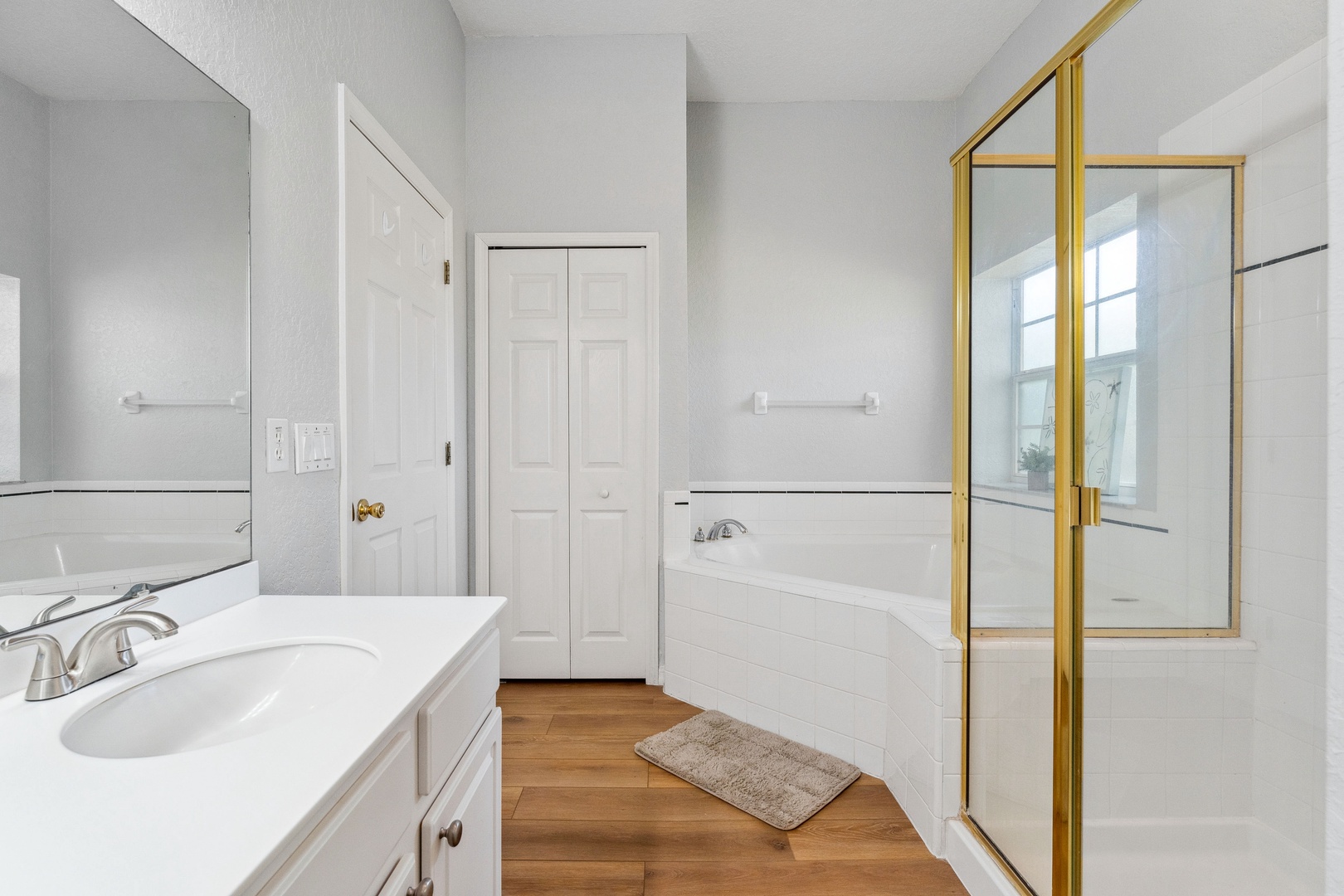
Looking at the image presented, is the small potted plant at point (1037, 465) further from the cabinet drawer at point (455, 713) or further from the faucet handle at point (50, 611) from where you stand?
the faucet handle at point (50, 611)

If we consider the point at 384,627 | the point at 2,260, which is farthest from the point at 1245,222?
the point at 2,260

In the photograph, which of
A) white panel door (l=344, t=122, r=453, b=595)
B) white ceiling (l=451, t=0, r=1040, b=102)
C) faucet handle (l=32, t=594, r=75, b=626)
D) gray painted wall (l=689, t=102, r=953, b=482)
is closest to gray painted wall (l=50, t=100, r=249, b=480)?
faucet handle (l=32, t=594, r=75, b=626)

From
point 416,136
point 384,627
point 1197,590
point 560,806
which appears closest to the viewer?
point 1197,590

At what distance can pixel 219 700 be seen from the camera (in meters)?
0.85

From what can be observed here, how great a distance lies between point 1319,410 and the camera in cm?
66

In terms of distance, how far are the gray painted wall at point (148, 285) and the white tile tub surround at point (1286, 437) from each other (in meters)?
1.50

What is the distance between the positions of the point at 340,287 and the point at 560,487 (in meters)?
1.30

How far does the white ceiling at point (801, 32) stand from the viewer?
2471 millimetres

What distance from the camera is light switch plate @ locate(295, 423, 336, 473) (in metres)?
1.37

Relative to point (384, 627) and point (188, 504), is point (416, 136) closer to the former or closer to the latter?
point (188, 504)

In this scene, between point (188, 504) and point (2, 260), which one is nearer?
point (2, 260)

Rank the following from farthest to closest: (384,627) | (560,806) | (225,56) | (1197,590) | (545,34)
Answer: (545,34)
(560,806)
(225,56)
(384,627)
(1197,590)

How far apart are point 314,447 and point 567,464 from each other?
1.30m

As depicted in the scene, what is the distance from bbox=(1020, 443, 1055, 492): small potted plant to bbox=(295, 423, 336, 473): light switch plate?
1.54 metres
